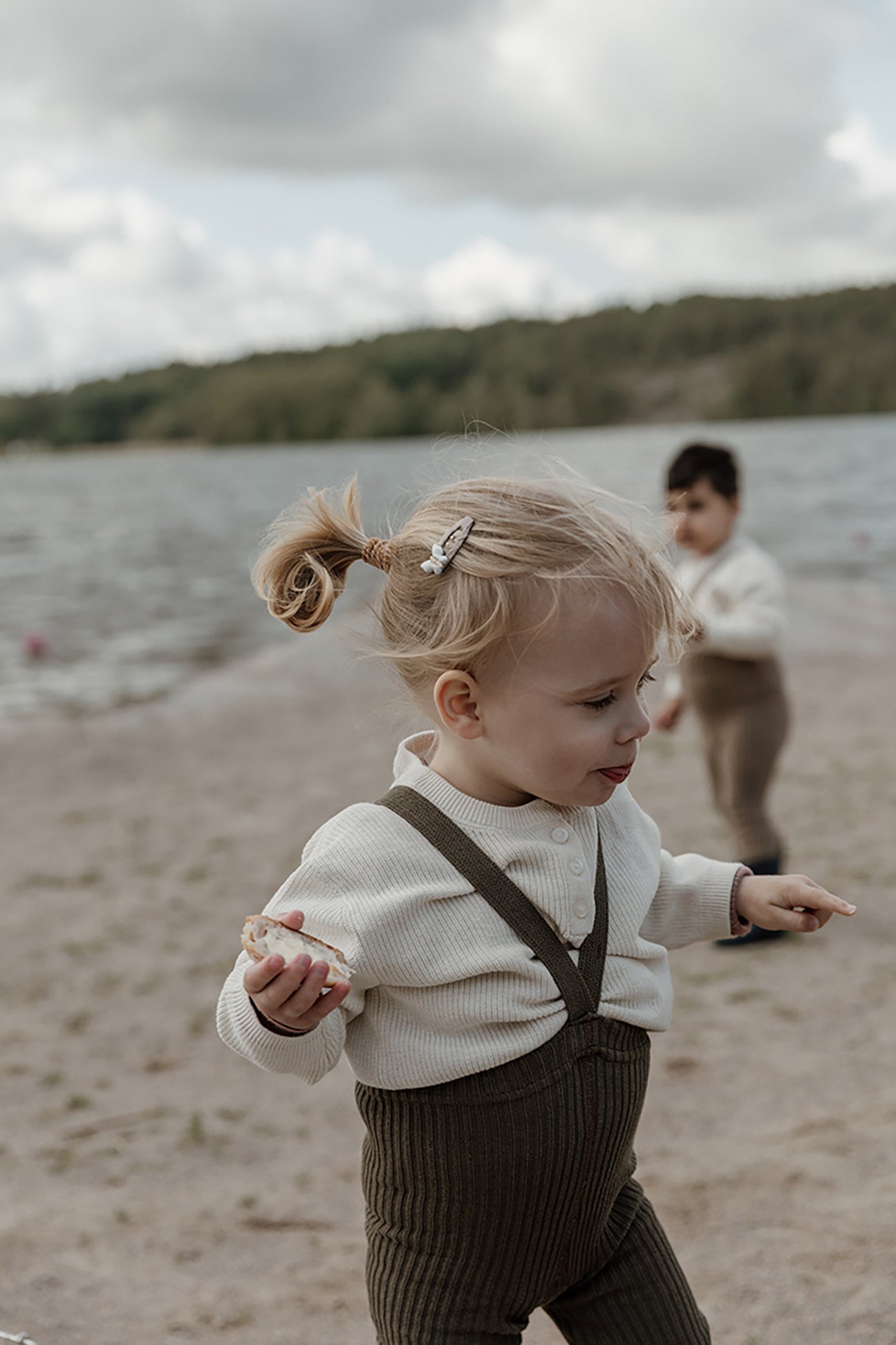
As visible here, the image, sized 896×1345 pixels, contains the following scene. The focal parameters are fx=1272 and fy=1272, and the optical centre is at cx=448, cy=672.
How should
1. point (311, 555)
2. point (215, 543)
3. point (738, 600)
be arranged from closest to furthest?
point (311, 555) < point (738, 600) < point (215, 543)

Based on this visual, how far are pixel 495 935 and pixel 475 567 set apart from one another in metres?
0.50

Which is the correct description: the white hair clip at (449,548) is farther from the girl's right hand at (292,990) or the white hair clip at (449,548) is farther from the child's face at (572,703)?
the girl's right hand at (292,990)

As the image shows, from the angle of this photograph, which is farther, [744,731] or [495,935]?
[744,731]

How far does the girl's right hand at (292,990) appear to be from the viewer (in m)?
1.51

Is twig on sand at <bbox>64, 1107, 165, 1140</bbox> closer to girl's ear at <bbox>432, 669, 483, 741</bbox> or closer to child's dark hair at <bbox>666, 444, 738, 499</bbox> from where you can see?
girl's ear at <bbox>432, 669, 483, 741</bbox>

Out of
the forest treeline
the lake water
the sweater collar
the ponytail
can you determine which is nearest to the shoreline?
the lake water

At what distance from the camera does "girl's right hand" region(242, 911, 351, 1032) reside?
151 centimetres

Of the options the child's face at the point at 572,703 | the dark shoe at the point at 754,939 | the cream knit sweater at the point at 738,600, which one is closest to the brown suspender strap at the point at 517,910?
the child's face at the point at 572,703

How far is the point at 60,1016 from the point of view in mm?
4488

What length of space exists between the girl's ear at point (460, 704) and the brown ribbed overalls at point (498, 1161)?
0.40ft

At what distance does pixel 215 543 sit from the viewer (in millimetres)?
30359

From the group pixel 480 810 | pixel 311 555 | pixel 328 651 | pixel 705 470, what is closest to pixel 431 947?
pixel 480 810

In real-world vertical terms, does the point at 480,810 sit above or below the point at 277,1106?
above

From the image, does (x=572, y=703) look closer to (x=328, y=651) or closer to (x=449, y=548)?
(x=449, y=548)
